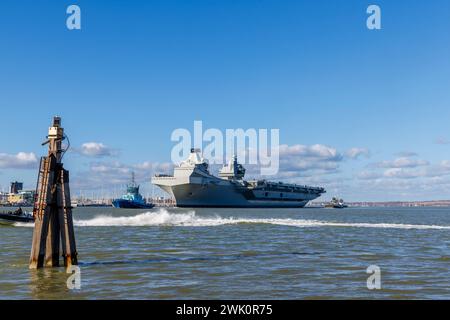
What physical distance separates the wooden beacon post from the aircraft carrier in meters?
127

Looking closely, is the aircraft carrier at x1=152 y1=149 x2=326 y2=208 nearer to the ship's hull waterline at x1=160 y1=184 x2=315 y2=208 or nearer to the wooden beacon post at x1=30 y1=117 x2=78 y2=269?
the ship's hull waterline at x1=160 y1=184 x2=315 y2=208

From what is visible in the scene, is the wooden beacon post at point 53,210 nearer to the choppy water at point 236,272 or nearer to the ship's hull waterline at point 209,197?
the choppy water at point 236,272

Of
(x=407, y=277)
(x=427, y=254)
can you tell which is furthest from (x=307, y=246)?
(x=407, y=277)

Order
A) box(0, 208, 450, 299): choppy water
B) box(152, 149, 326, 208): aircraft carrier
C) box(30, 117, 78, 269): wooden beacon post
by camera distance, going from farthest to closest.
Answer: box(152, 149, 326, 208): aircraft carrier
box(30, 117, 78, 269): wooden beacon post
box(0, 208, 450, 299): choppy water

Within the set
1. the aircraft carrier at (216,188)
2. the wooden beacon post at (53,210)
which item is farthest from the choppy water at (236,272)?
the aircraft carrier at (216,188)

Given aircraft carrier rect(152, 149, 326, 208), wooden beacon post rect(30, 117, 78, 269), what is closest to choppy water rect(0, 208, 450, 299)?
wooden beacon post rect(30, 117, 78, 269)

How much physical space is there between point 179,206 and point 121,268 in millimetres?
136505

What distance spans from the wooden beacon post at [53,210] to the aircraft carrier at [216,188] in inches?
4982

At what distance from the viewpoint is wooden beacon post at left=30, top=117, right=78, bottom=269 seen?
66.5 ft

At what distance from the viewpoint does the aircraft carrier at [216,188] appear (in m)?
150

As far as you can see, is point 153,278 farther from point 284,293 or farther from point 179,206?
point 179,206
